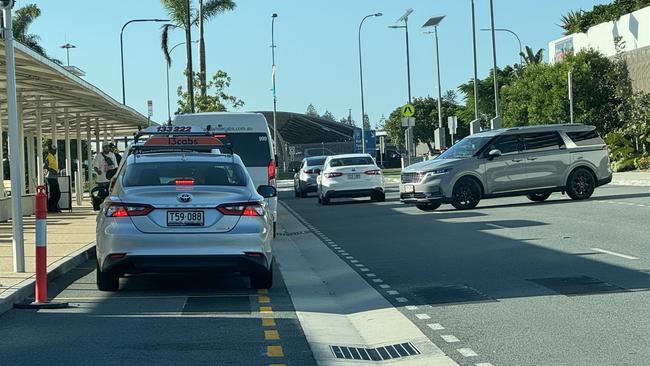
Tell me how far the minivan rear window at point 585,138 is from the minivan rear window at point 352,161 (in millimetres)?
7548

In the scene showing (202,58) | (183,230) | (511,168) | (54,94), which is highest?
(202,58)

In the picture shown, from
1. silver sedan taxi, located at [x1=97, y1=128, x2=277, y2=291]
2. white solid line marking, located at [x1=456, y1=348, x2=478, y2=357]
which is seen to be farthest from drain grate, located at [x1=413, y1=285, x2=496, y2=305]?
white solid line marking, located at [x1=456, y1=348, x2=478, y2=357]

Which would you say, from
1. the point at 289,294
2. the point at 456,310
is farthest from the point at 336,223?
the point at 456,310

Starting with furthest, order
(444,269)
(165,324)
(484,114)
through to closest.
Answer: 1. (484,114)
2. (444,269)
3. (165,324)

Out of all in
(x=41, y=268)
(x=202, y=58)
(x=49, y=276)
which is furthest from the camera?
(x=202, y=58)

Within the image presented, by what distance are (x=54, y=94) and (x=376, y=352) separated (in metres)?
21.4

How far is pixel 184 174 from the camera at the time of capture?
42.9 ft

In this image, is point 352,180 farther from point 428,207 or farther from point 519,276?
point 519,276

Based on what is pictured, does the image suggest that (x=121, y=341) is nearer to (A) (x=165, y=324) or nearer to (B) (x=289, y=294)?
(A) (x=165, y=324)

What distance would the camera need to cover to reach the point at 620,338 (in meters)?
8.88

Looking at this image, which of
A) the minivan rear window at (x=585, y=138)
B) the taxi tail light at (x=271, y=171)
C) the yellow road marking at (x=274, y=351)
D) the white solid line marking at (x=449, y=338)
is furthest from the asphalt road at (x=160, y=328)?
the minivan rear window at (x=585, y=138)

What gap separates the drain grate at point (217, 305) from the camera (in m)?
11.2

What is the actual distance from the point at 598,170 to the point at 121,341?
66.0 feet

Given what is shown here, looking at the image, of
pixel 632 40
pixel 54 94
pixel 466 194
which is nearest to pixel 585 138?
pixel 466 194
